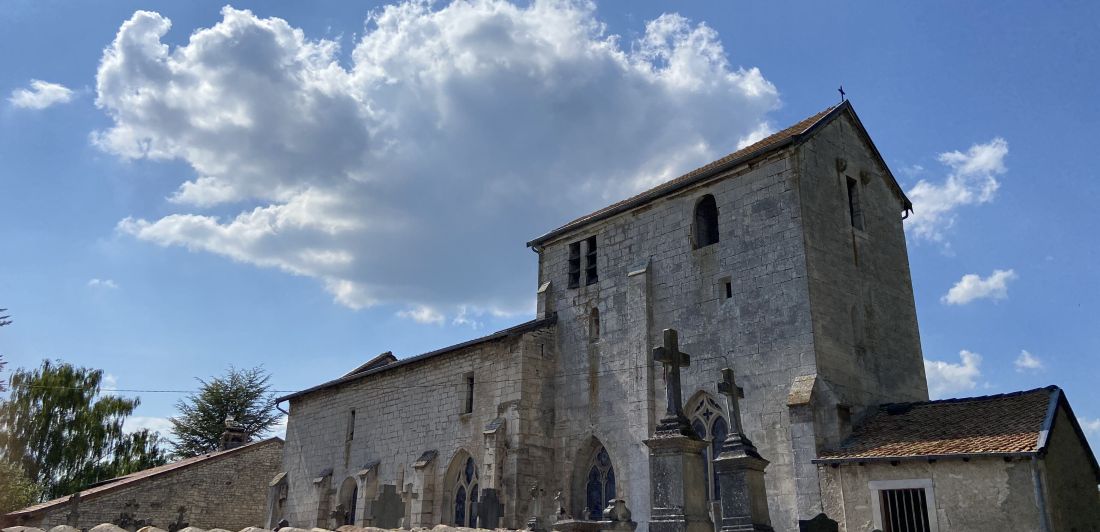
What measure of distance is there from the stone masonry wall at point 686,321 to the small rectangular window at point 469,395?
275cm

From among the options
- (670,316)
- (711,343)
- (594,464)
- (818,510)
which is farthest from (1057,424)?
(594,464)

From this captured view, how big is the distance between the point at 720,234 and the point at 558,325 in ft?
17.3

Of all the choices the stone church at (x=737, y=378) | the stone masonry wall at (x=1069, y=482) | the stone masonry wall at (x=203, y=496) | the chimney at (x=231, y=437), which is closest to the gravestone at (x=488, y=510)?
the stone church at (x=737, y=378)

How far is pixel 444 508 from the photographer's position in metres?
20.5

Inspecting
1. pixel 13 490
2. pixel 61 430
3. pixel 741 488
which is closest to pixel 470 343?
pixel 741 488

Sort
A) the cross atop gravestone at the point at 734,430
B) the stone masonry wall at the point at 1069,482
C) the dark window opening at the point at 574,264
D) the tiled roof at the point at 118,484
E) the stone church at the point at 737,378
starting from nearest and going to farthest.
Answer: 1. the cross atop gravestone at the point at 734,430
2. the stone masonry wall at the point at 1069,482
3. the stone church at the point at 737,378
4. the dark window opening at the point at 574,264
5. the tiled roof at the point at 118,484

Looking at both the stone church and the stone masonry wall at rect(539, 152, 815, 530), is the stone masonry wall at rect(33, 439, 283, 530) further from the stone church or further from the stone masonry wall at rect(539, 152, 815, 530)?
the stone masonry wall at rect(539, 152, 815, 530)

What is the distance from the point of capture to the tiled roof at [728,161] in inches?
655

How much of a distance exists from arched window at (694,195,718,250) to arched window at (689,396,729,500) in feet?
12.2

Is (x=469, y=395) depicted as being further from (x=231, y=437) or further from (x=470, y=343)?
(x=231, y=437)

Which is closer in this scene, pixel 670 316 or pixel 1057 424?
pixel 1057 424

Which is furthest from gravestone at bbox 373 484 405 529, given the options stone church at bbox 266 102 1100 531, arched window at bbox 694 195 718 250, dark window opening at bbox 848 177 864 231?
dark window opening at bbox 848 177 864 231

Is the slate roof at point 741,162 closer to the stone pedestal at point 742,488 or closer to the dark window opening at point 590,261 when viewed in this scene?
the dark window opening at point 590,261

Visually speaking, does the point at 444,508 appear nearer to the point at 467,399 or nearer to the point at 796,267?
the point at 467,399
